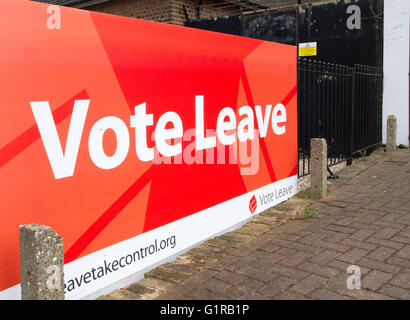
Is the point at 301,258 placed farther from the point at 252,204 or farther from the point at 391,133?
the point at 391,133

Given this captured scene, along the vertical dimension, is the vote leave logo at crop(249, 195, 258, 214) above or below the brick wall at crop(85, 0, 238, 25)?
below

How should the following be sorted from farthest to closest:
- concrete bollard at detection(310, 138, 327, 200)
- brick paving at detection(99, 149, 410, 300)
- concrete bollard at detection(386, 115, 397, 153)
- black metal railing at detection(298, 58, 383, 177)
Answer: concrete bollard at detection(386, 115, 397, 153), black metal railing at detection(298, 58, 383, 177), concrete bollard at detection(310, 138, 327, 200), brick paving at detection(99, 149, 410, 300)

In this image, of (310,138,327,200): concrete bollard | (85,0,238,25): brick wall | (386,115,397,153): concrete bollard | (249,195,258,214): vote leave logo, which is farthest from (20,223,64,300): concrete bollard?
(85,0,238,25): brick wall

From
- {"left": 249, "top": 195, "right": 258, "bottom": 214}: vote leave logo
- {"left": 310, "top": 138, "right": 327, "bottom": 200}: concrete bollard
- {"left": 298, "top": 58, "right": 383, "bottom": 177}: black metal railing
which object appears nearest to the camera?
{"left": 249, "top": 195, "right": 258, "bottom": 214}: vote leave logo

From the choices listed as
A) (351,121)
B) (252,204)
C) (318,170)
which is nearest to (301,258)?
(252,204)

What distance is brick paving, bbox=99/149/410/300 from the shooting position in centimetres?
349

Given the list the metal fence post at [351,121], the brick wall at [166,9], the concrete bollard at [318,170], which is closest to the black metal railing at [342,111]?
the metal fence post at [351,121]

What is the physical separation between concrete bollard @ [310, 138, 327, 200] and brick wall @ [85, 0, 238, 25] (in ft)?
A: 21.4

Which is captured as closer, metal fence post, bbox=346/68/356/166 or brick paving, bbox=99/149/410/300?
brick paving, bbox=99/149/410/300

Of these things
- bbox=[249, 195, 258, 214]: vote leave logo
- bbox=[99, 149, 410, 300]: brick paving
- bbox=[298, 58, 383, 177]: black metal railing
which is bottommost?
bbox=[99, 149, 410, 300]: brick paving

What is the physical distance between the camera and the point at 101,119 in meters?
3.33

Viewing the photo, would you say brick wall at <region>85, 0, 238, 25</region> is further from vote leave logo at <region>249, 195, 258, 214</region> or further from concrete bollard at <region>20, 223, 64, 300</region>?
concrete bollard at <region>20, 223, 64, 300</region>

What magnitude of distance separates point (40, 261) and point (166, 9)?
1007 cm

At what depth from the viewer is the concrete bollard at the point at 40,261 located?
8.07ft
